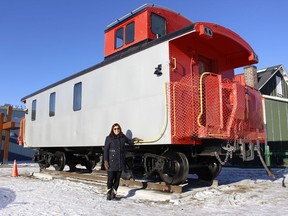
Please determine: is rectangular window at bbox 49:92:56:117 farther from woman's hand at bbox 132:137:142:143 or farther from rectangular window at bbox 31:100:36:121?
woman's hand at bbox 132:137:142:143

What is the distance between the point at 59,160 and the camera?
12.1 m

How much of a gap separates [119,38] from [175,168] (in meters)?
4.42

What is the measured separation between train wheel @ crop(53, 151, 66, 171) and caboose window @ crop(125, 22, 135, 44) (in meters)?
5.21

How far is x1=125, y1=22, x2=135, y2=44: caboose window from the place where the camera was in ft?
29.6

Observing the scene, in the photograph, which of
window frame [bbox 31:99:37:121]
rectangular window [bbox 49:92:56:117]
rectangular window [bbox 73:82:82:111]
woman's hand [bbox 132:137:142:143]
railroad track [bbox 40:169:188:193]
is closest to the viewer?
railroad track [bbox 40:169:188:193]

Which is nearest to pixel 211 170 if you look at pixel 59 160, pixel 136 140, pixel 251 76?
pixel 136 140

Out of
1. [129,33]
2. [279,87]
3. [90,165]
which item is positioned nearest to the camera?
[129,33]

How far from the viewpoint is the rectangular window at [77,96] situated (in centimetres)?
987

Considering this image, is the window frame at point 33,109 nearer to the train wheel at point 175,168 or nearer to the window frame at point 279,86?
the train wheel at point 175,168

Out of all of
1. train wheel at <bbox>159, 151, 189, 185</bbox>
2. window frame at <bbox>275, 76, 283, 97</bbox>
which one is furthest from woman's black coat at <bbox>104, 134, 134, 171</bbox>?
window frame at <bbox>275, 76, 283, 97</bbox>

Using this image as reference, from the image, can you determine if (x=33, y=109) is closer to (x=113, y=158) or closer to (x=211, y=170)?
(x=113, y=158)

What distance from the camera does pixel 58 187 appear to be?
8414 mm

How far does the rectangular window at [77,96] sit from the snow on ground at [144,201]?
8.73ft

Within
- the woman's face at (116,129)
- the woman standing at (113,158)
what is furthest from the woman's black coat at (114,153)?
the woman's face at (116,129)
